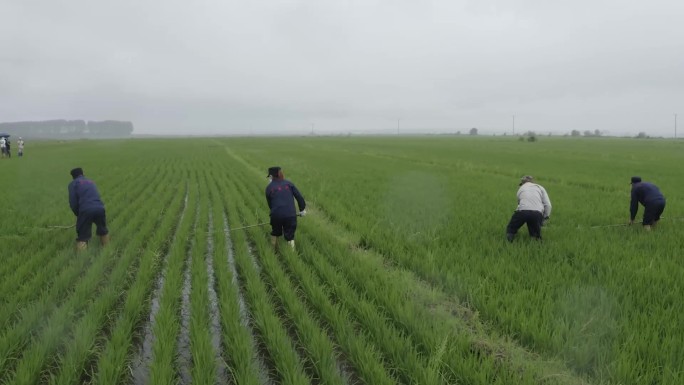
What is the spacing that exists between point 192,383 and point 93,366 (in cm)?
99

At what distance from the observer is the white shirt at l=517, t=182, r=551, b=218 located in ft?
19.4

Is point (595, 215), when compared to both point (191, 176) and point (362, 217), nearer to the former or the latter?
point (362, 217)

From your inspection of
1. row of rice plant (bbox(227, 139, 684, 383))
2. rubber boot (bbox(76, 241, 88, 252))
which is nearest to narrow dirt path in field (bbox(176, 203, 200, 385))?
rubber boot (bbox(76, 241, 88, 252))

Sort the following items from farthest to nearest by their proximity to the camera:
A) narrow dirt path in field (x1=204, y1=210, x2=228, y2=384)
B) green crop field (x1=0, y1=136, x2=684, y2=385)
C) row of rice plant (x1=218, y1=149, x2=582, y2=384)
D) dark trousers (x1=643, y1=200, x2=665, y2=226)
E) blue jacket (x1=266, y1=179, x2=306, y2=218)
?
1. dark trousers (x1=643, y1=200, x2=665, y2=226)
2. blue jacket (x1=266, y1=179, x2=306, y2=218)
3. narrow dirt path in field (x1=204, y1=210, x2=228, y2=384)
4. green crop field (x1=0, y1=136, x2=684, y2=385)
5. row of rice plant (x1=218, y1=149, x2=582, y2=384)

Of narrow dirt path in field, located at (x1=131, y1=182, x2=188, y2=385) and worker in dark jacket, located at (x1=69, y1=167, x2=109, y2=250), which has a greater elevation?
worker in dark jacket, located at (x1=69, y1=167, x2=109, y2=250)

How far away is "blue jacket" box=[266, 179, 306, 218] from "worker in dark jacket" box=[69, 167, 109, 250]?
2892mm

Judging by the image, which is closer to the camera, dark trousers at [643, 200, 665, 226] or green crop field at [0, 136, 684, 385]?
green crop field at [0, 136, 684, 385]

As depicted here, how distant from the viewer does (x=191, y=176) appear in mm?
17359

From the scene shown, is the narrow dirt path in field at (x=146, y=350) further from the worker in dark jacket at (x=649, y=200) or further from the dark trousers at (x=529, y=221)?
the worker in dark jacket at (x=649, y=200)

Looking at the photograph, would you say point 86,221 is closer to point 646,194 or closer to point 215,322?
point 215,322

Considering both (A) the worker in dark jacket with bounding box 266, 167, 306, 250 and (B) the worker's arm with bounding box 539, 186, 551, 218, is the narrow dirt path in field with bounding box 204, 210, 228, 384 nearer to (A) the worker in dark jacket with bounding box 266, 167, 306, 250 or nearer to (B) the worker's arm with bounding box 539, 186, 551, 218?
(A) the worker in dark jacket with bounding box 266, 167, 306, 250

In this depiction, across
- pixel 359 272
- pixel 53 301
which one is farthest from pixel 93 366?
pixel 359 272

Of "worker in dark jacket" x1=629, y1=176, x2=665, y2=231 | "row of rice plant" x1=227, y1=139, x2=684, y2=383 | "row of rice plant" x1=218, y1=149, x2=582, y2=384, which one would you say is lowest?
"row of rice plant" x1=218, y1=149, x2=582, y2=384

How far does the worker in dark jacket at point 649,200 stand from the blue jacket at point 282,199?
603cm
